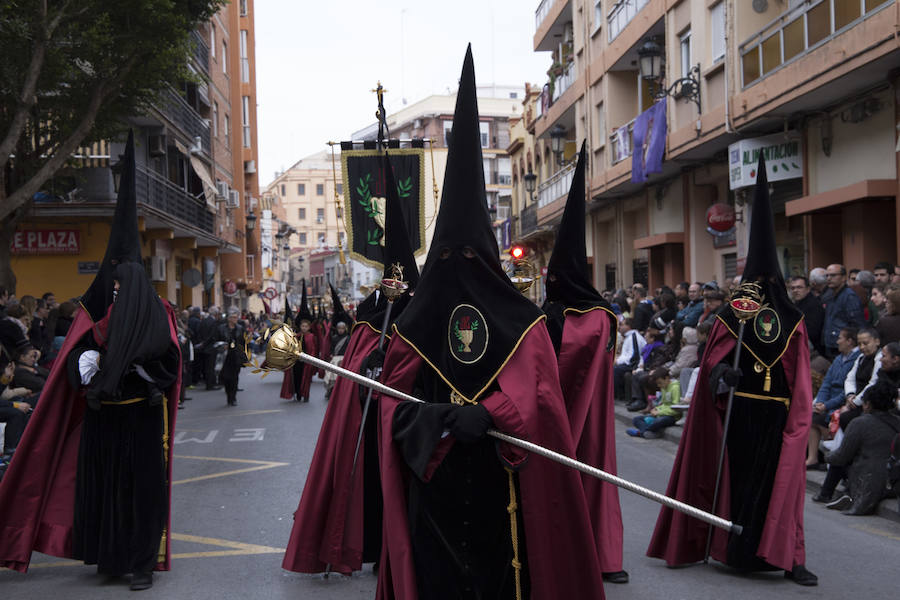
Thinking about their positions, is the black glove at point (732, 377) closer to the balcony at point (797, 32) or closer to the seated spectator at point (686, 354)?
the seated spectator at point (686, 354)

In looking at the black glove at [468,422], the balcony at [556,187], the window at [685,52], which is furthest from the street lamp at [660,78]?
the black glove at [468,422]

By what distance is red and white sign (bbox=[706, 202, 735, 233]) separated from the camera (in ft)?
65.4

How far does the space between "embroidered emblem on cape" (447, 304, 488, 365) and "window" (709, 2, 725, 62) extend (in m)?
16.4

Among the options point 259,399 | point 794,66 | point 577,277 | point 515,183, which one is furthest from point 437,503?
point 515,183

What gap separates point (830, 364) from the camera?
37.8 ft

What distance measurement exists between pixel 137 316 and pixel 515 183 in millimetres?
42501

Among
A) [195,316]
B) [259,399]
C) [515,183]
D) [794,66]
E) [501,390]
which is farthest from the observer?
[515,183]

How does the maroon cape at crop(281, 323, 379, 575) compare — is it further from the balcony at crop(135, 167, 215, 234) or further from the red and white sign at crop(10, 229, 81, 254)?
the red and white sign at crop(10, 229, 81, 254)

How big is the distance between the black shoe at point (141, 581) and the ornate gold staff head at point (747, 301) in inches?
169

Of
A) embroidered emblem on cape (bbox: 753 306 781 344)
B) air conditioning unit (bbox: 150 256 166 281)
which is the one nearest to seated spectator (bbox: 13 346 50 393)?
embroidered emblem on cape (bbox: 753 306 781 344)

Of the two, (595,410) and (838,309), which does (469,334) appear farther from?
(838,309)

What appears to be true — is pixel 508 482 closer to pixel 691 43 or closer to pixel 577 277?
pixel 577 277

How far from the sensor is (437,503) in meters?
4.60

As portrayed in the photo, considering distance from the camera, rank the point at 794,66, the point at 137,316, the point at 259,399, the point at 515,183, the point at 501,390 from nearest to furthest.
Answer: the point at 501,390 < the point at 137,316 < the point at 794,66 < the point at 259,399 < the point at 515,183
